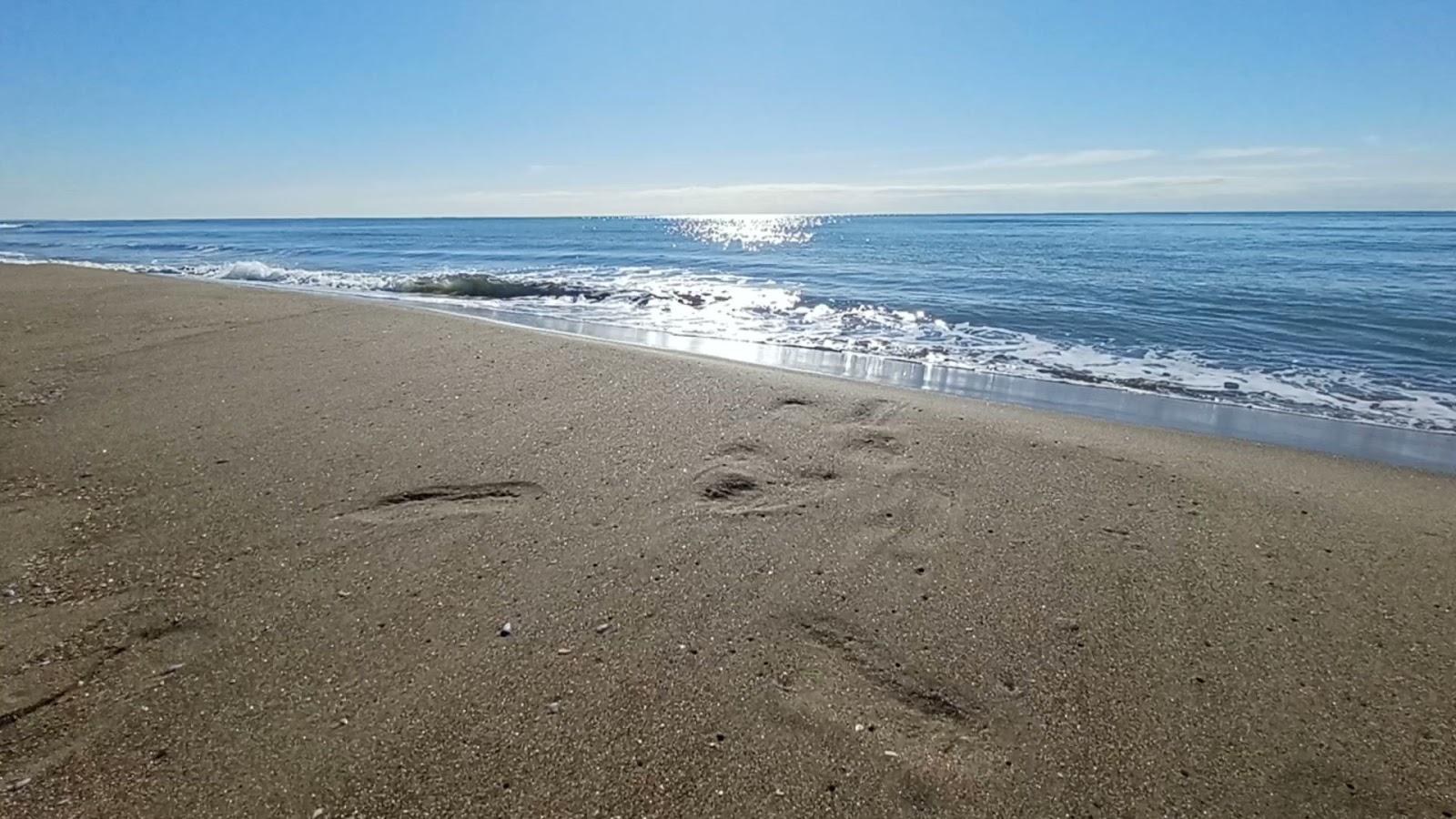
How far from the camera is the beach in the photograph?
198 centimetres

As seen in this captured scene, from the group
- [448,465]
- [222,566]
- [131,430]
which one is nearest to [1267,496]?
[448,465]

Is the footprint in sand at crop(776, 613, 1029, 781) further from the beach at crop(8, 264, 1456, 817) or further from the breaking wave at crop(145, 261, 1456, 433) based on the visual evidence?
the breaking wave at crop(145, 261, 1456, 433)

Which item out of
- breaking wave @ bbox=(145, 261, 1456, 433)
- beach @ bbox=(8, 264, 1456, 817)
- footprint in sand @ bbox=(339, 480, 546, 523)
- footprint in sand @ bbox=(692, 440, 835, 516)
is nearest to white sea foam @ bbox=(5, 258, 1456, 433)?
breaking wave @ bbox=(145, 261, 1456, 433)

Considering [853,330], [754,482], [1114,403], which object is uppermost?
[754,482]

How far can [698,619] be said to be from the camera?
2.69m

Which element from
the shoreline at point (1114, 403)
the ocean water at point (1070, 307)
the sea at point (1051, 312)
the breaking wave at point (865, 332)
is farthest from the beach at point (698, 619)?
the ocean water at point (1070, 307)

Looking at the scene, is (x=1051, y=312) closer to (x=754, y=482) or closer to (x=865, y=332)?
(x=865, y=332)

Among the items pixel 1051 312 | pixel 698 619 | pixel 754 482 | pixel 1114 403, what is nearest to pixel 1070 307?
pixel 1051 312

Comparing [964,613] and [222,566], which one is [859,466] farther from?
[222,566]

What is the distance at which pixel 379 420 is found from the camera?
4.71 m

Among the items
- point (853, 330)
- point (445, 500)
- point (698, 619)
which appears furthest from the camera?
point (853, 330)

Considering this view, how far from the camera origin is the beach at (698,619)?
78.1 inches

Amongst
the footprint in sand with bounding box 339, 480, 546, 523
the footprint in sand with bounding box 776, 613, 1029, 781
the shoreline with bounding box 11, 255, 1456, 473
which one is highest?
the footprint in sand with bounding box 339, 480, 546, 523

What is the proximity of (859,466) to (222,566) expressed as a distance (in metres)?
3.26
